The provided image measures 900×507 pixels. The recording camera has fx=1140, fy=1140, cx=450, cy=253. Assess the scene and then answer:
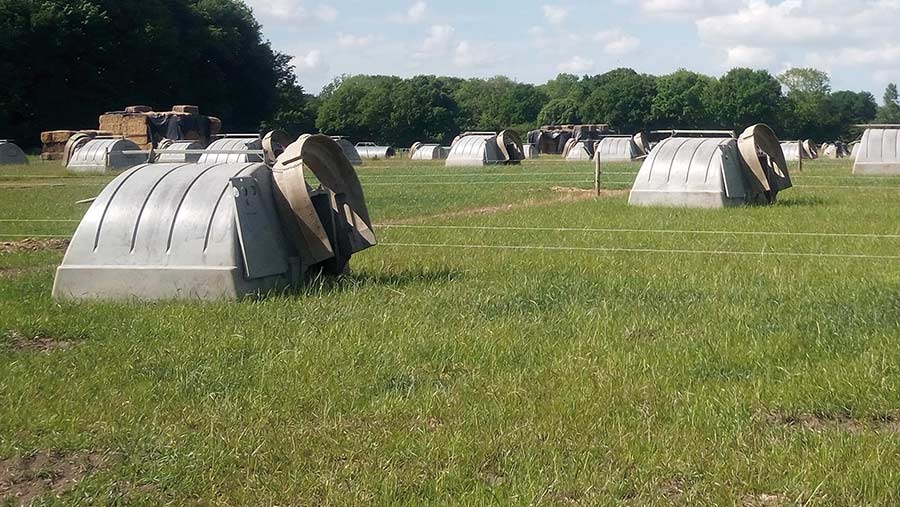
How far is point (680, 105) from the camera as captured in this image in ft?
379

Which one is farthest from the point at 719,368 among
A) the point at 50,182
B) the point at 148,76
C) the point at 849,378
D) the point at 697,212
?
the point at 148,76

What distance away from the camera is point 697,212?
19.8 meters

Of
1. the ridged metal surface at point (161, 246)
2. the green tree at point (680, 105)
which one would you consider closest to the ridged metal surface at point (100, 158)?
the ridged metal surface at point (161, 246)

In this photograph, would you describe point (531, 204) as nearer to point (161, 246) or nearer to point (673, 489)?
point (161, 246)

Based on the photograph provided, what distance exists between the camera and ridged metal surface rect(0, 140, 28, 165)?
156ft

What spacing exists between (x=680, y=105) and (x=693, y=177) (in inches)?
3823

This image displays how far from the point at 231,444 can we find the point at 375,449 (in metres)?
0.76

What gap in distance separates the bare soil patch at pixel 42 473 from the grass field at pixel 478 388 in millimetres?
15

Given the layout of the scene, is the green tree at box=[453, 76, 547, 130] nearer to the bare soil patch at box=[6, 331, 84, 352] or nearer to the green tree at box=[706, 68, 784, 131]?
the green tree at box=[706, 68, 784, 131]

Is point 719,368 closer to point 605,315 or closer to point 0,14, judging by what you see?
point 605,315

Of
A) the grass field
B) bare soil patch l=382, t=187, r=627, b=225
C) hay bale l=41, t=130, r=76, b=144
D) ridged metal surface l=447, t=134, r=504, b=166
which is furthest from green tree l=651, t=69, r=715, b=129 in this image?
the grass field

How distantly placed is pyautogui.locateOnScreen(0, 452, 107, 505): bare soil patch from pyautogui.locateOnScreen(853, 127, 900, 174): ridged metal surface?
3438 centimetres

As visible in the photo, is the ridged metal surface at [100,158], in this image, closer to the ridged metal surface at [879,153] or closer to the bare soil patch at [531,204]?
the bare soil patch at [531,204]

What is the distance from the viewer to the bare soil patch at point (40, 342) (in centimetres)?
833
